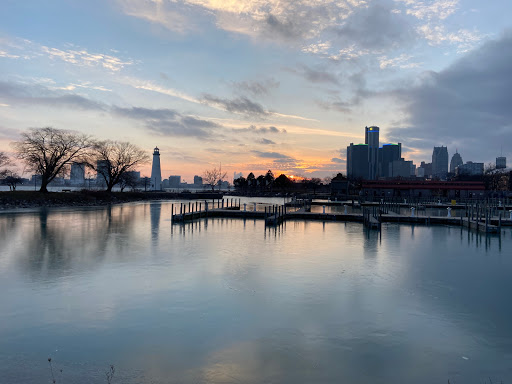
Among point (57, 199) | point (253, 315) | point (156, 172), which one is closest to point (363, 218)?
point (253, 315)

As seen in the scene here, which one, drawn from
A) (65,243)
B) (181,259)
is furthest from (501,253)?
(65,243)

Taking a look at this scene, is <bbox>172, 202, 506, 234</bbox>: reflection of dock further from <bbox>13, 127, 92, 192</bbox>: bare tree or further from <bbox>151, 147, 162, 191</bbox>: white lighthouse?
<bbox>151, 147, 162, 191</bbox>: white lighthouse

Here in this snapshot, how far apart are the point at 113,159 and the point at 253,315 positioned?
70376 mm

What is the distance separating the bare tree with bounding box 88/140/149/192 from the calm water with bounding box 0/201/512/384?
171 feet

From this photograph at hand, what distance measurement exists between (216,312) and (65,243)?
47.5ft

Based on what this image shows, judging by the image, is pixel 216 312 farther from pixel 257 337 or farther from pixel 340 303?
pixel 340 303

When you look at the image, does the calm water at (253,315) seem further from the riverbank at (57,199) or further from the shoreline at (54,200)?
the riverbank at (57,199)

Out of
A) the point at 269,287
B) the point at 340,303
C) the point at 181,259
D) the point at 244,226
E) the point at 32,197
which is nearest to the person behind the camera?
the point at 340,303

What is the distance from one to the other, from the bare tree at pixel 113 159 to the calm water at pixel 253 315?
52219mm

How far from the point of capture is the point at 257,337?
27.6 feet

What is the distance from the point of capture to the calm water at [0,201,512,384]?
23.1ft

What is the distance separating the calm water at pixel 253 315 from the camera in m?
7.05

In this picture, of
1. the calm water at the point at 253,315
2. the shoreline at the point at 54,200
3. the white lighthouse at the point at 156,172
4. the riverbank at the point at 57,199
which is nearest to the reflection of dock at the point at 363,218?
the calm water at the point at 253,315

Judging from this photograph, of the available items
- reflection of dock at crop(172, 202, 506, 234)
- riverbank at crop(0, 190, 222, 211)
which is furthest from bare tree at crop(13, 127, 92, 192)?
reflection of dock at crop(172, 202, 506, 234)
